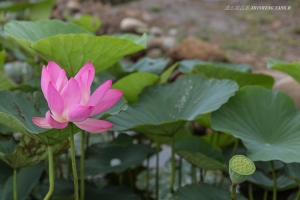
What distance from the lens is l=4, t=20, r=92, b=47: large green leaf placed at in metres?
1.10

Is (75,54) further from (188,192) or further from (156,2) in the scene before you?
(156,2)

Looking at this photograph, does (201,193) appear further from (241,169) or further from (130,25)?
(130,25)

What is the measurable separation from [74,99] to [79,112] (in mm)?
32

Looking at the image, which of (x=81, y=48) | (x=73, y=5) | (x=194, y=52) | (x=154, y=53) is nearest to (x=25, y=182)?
(x=81, y=48)

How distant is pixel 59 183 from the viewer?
1.16 meters

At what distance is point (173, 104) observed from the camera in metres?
1.12

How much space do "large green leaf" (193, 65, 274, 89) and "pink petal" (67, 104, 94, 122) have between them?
617mm

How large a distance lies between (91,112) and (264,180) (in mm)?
618

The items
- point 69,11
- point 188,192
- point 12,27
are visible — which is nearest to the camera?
point 188,192

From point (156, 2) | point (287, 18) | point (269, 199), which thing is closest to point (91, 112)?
point (269, 199)

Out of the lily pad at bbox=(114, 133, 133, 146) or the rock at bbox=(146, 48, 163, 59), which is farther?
the rock at bbox=(146, 48, 163, 59)

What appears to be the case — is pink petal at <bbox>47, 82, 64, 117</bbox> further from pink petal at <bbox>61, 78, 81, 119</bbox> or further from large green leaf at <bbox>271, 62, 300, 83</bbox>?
large green leaf at <bbox>271, 62, 300, 83</bbox>

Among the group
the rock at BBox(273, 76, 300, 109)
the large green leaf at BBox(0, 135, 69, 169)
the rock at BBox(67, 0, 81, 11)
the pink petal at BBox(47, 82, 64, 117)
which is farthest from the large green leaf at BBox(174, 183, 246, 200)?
the rock at BBox(67, 0, 81, 11)

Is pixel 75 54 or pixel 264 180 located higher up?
pixel 75 54
